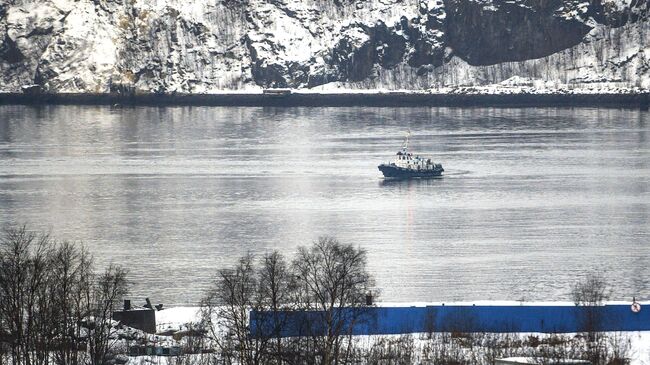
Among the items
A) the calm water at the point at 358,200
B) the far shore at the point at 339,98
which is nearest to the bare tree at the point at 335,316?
the calm water at the point at 358,200

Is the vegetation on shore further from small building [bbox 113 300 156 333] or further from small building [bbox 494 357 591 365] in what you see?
small building [bbox 113 300 156 333]

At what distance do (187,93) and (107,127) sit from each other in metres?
32.7

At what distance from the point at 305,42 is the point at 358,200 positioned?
74076 mm

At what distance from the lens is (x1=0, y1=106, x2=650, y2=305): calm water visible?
93.8 feet

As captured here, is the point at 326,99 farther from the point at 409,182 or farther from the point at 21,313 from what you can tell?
the point at 21,313

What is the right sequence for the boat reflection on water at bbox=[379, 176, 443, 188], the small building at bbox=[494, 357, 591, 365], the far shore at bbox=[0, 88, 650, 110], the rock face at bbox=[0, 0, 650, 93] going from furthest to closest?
the rock face at bbox=[0, 0, 650, 93] → the far shore at bbox=[0, 88, 650, 110] → the boat reflection on water at bbox=[379, 176, 443, 188] → the small building at bbox=[494, 357, 591, 365]

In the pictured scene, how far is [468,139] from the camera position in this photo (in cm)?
6438

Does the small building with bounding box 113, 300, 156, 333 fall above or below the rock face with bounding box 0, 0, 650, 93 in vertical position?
below

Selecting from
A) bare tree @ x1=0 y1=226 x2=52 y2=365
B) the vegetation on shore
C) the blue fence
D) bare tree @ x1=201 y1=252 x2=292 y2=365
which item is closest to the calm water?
the blue fence

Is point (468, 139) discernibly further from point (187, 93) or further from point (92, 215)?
point (187, 93)

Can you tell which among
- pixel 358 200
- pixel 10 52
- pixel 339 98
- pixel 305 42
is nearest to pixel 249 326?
pixel 358 200

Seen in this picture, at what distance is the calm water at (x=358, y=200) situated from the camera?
2858 cm

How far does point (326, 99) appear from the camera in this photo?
106 m

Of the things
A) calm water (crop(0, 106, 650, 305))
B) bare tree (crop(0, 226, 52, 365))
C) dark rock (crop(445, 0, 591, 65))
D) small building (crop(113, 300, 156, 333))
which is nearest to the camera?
bare tree (crop(0, 226, 52, 365))
